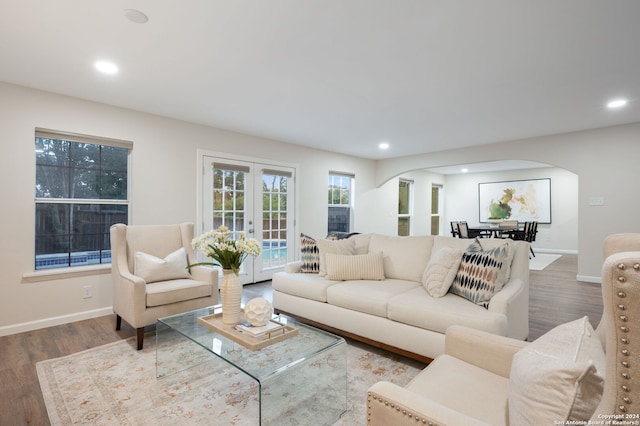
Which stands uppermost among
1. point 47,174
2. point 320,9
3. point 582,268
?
point 320,9

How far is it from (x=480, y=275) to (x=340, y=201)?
475 cm

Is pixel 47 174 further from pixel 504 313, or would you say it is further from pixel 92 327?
pixel 504 313

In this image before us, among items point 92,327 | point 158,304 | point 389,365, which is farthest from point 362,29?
point 92,327

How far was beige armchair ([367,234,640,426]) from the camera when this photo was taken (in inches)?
25.0

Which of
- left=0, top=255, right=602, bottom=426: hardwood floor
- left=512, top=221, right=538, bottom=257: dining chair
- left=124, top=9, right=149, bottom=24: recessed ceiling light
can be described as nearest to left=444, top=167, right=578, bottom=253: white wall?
left=512, top=221, right=538, bottom=257: dining chair

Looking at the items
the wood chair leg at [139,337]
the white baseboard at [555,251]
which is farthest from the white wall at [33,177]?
the white baseboard at [555,251]

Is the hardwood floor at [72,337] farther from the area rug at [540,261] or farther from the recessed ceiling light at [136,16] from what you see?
the recessed ceiling light at [136,16]

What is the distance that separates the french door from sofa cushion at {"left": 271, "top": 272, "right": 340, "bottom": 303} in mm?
1853

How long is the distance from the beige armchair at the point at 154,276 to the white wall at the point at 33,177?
0.69 metres

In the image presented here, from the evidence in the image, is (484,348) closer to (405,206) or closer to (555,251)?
(405,206)

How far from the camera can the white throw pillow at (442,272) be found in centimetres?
264

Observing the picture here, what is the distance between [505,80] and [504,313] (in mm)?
2283

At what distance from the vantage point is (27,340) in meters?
3.05

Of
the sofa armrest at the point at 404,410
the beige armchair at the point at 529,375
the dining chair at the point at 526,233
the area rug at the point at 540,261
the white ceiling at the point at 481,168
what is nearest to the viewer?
the beige armchair at the point at 529,375
